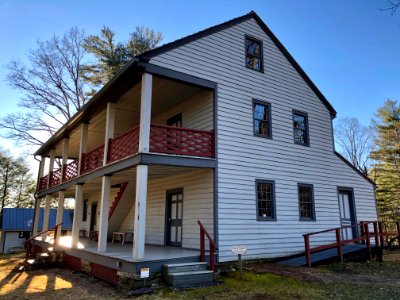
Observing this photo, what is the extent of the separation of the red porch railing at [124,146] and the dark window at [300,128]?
23.8 feet

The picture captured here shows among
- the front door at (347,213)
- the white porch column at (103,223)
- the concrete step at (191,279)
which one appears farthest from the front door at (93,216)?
the front door at (347,213)

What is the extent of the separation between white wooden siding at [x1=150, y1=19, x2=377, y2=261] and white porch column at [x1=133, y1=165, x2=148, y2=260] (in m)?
2.70

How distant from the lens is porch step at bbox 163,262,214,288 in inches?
311

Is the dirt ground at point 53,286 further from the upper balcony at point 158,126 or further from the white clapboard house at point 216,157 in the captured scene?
the upper balcony at point 158,126

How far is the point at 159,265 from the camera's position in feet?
26.8

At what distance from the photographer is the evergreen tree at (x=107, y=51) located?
27.3 metres

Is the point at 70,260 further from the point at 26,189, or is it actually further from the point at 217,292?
the point at 26,189

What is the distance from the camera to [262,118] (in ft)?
41.4

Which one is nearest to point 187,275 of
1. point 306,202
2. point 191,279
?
point 191,279

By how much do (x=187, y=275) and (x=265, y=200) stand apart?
4.69m

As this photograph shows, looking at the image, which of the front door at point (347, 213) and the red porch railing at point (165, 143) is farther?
the front door at point (347, 213)

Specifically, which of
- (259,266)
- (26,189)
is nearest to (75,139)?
(259,266)

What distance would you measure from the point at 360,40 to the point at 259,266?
8.80 metres

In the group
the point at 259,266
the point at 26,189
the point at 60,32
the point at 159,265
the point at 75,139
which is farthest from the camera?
the point at 26,189
